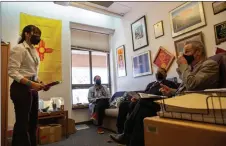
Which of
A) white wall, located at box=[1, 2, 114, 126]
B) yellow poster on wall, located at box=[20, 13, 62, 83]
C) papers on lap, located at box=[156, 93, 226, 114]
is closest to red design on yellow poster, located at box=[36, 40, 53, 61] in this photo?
yellow poster on wall, located at box=[20, 13, 62, 83]

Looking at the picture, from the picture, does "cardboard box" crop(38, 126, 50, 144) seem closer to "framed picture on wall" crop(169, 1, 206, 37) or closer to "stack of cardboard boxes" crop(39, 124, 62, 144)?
"stack of cardboard boxes" crop(39, 124, 62, 144)

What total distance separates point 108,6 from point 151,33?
1121mm

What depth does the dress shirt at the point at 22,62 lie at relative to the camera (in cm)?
121

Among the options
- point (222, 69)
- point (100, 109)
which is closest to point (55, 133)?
point (100, 109)

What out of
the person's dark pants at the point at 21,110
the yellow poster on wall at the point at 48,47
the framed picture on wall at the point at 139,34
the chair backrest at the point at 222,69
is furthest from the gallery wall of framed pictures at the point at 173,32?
the person's dark pants at the point at 21,110

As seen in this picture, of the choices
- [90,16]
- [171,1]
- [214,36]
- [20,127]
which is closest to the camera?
[20,127]

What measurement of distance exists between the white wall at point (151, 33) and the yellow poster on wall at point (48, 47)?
1.43 meters

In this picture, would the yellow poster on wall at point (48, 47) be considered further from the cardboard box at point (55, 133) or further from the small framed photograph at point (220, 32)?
the small framed photograph at point (220, 32)

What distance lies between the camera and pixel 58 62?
10.8ft

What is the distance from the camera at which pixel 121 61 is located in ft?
12.7

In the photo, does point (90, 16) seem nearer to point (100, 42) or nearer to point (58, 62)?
point (100, 42)

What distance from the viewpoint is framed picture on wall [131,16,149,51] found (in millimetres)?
3156

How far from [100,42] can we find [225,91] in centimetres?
370

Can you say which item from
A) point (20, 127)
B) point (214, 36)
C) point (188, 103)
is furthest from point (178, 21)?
point (20, 127)
